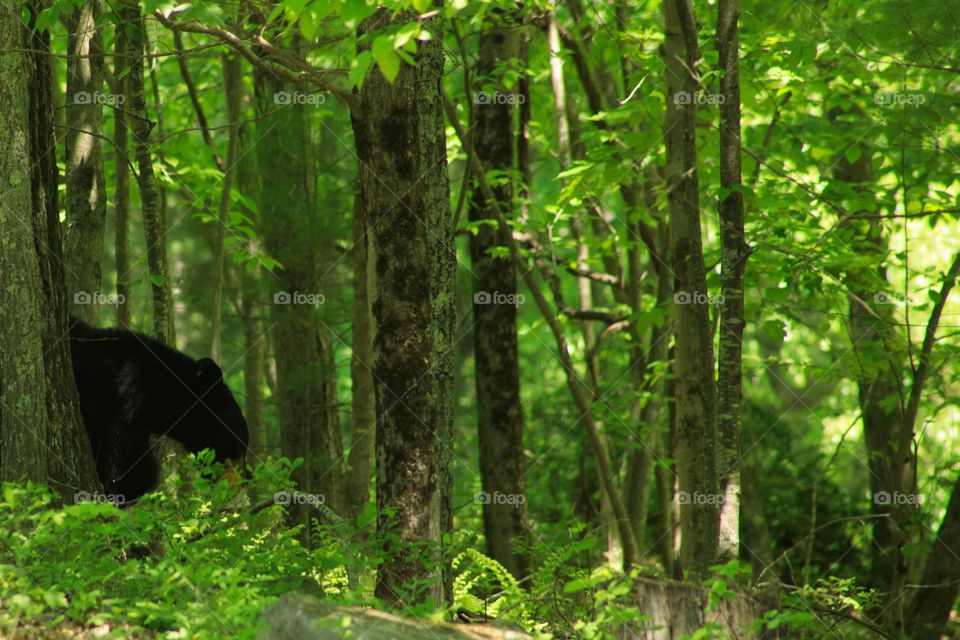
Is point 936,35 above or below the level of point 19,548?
above

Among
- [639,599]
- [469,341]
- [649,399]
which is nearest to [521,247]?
[649,399]

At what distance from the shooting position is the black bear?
19.6 ft

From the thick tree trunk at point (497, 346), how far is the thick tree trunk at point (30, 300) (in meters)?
4.09

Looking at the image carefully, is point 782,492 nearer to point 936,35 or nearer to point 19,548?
point 936,35

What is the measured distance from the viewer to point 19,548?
3.71 m

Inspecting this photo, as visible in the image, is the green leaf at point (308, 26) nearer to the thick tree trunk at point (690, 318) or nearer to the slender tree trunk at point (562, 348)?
the thick tree trunk at point (690, 318)

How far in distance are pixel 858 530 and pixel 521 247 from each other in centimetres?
509

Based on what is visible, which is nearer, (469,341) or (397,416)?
(397,416)

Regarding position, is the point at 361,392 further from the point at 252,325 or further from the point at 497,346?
the point at 252,325

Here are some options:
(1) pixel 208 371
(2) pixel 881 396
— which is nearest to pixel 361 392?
(1) pixel 208 371

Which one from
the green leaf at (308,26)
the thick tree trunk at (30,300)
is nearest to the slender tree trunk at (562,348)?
the thick tree trunk at (30,300)

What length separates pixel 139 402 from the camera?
6.17 m

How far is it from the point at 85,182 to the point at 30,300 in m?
1.98

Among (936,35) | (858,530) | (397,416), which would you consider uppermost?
(936,35)
